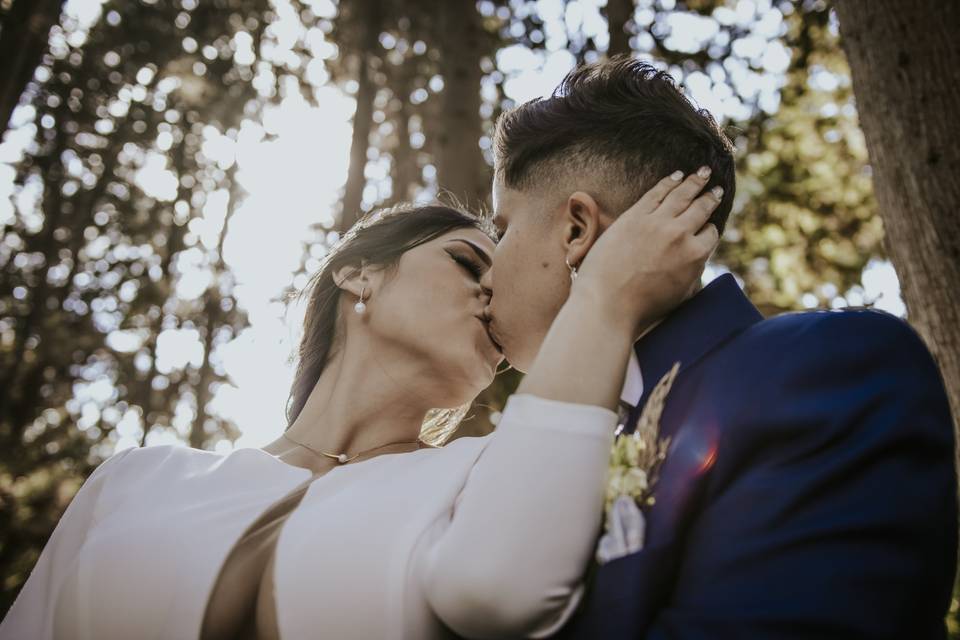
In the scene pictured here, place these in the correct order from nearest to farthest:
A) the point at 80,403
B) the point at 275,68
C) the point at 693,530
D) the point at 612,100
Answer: the point at 693,530 → the point at 612,100 → the point at 275,68 → the point at 80,403

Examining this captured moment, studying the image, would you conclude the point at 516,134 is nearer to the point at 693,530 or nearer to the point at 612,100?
the point at 612,100

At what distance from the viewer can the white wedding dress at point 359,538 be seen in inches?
55.7

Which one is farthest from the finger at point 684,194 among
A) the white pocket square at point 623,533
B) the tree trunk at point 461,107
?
the tree trunk at point 461,107

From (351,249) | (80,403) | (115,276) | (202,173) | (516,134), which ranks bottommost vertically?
(80,403)

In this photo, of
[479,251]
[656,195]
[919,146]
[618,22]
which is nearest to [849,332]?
[656,195]

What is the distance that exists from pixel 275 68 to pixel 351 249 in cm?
1052

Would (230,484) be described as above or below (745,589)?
below

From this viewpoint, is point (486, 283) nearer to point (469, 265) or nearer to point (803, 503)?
point (469, 265)

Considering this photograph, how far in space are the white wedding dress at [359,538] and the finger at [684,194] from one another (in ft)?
1.99

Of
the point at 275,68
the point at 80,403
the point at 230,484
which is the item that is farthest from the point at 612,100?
the point at 80,403

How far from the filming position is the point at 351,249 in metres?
3.45

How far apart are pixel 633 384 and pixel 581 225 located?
1.71 ft

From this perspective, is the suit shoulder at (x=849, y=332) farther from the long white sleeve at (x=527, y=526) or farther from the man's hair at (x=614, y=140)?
the man's hair at (x=614, y=140)

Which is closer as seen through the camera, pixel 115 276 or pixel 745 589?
pixel 745 589
